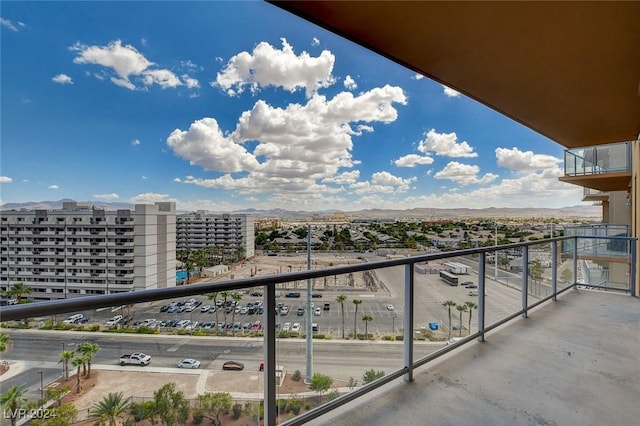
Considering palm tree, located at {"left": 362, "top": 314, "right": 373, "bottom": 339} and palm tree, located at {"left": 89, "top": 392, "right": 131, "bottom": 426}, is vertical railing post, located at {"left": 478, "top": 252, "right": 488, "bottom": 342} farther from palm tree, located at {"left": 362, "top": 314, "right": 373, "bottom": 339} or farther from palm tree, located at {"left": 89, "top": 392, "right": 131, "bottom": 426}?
palm tree, located at {"left": 89, "top": 392, "right": 131, "bottom": 426}

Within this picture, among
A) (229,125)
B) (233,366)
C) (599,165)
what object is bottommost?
(233,366)

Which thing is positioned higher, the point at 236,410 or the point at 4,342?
the point at 4,342

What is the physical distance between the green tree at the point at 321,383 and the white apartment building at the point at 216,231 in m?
6.29

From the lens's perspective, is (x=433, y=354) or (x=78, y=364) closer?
(x=78, y=364)

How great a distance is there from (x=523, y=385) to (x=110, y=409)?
2.70m

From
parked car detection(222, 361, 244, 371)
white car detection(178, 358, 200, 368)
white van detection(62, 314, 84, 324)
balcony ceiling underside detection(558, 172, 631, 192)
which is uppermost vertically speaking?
balcony ceiling underside detection(558, 172, 631, 192)

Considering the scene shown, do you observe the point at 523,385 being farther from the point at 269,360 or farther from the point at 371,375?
the point at 269,360

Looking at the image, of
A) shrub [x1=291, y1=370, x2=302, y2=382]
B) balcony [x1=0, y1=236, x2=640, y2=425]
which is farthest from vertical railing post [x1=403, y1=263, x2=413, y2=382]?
shrub [x1=291, y1=370, x2=302, y2=382]

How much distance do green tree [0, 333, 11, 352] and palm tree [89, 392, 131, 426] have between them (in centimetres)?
40

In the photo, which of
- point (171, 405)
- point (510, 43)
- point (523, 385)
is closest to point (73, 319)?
point (171, 405)

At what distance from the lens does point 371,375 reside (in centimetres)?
210

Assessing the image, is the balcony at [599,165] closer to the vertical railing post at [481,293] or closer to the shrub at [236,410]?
the vertical railing post at [481,293]

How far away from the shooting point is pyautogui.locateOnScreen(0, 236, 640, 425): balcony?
1594 mm

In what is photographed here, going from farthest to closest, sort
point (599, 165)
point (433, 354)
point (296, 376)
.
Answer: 1. point (599, 165)
2. point (433, 354)
3. point (296, 376)
